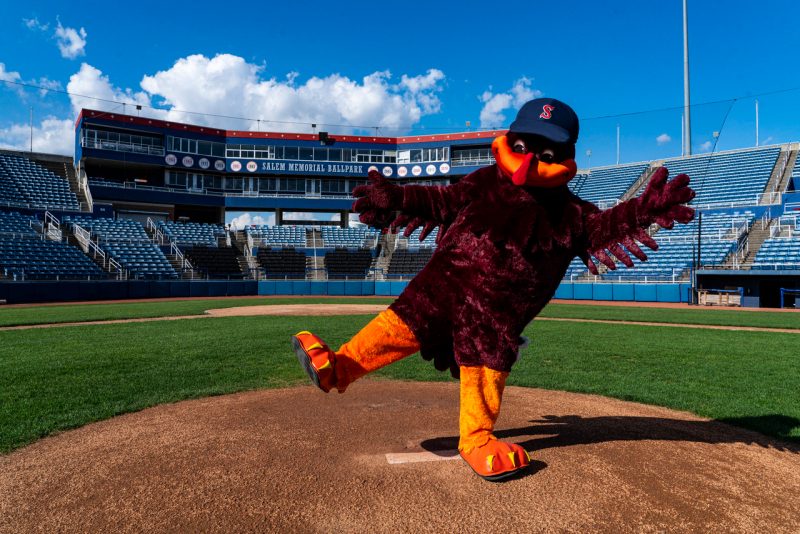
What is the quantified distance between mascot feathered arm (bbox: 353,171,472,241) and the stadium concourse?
15.0 metres

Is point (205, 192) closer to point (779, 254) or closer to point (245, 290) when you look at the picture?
point (245, 290)

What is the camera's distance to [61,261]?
25.2 metres

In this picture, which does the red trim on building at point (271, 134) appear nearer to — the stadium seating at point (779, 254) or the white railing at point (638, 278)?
the white railing at point (638, 278)

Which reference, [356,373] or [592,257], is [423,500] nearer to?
[356,373]

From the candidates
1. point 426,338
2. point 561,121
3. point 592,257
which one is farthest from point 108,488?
point 561,121

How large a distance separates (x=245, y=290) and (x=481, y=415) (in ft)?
94.4

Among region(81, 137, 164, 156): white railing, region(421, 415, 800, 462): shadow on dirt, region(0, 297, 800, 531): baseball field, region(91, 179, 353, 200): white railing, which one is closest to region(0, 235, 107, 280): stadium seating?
region(91, 179, 353, 200): white railing

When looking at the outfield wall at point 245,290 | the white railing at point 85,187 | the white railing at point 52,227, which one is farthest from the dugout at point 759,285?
the white railing at point 85,187

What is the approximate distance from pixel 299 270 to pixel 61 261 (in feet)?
46.5

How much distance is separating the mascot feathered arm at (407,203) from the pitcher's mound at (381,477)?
1637 millimetres

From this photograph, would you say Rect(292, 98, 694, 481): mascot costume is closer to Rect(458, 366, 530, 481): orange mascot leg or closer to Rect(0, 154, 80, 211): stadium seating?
Rect(458, 366, 530, 481): orange mascot leg

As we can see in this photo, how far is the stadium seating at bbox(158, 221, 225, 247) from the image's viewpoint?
111ft

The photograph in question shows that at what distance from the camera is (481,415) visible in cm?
317

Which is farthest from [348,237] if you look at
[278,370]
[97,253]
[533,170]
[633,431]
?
[533,170]
